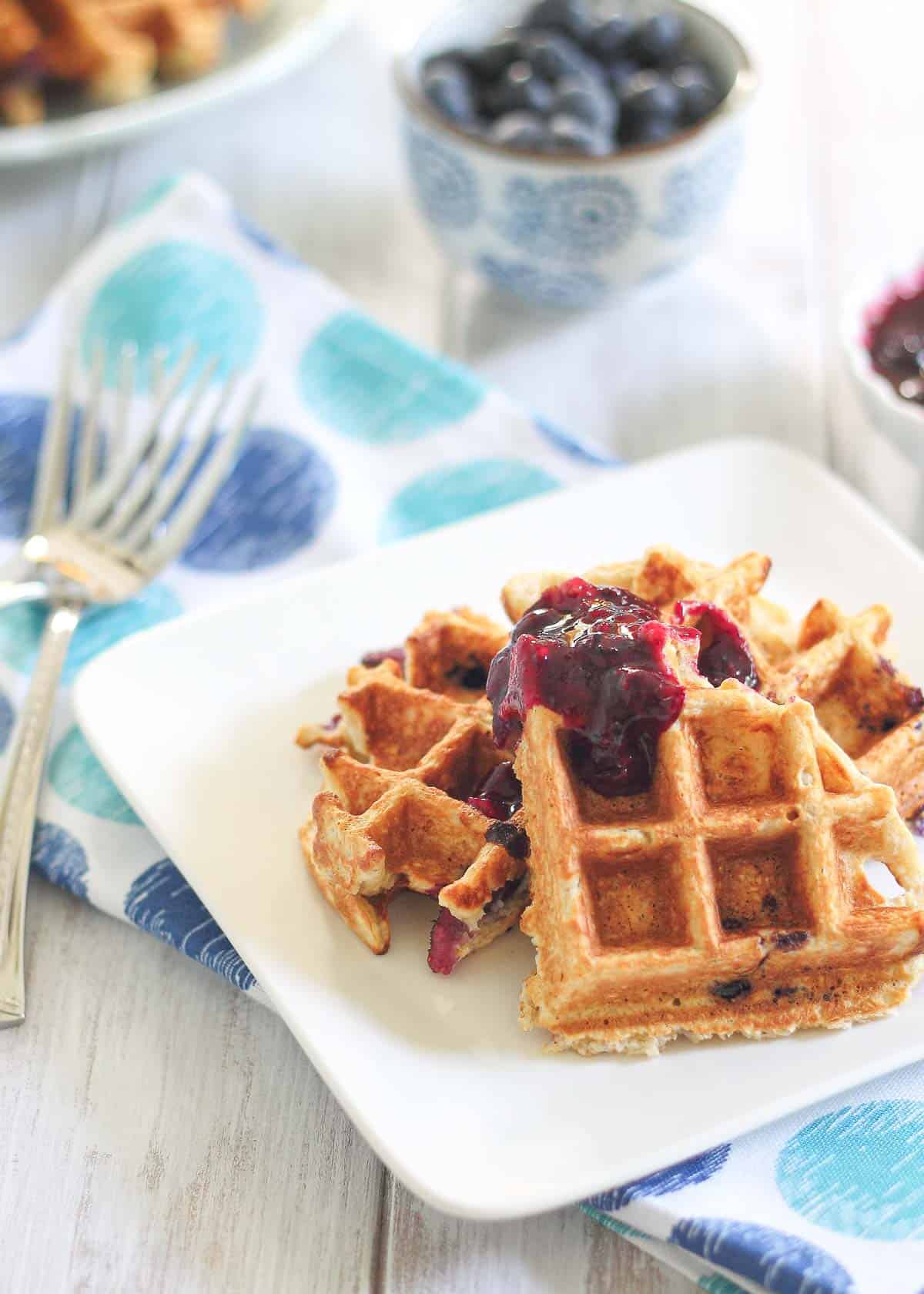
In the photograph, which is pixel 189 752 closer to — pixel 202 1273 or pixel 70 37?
pixel 202 1273

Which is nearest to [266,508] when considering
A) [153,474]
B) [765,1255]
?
[153,474]

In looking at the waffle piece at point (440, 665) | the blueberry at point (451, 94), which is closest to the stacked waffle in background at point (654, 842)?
the waffle piece at point (440, 665)

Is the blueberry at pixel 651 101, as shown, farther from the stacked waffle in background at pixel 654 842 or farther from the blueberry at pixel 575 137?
the stacked waffle in background at pixel 654 842

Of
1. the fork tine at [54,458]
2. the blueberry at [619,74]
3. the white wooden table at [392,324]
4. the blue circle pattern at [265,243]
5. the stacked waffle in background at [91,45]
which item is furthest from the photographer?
the stacked waffle in background at [91,45]

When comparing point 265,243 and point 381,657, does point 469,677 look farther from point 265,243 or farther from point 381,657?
point 265,243

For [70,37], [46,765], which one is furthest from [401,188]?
[46,765]
